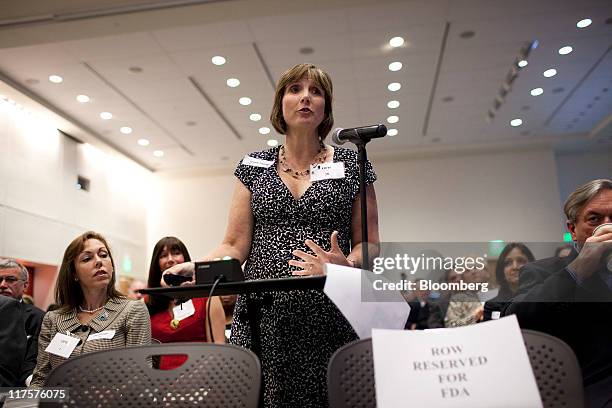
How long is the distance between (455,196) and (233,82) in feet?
17.3

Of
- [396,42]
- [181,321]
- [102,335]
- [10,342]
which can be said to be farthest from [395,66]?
[10,342]

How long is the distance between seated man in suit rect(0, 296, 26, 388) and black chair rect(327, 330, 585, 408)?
7.94 ft

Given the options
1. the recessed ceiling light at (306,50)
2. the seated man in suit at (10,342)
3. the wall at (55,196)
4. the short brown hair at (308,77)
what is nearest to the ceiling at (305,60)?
the recessed ceiling light at (306,50)

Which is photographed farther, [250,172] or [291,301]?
[250,172]

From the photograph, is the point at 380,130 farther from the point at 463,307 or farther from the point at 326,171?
the point at 463,307

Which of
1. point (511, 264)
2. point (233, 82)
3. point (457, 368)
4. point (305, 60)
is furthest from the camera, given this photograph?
point (233, 82)

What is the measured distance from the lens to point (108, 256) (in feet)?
9.64

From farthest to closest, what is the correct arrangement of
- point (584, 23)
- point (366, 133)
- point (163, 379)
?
point (584, 23) < point (366, 133) < point (163, 379)

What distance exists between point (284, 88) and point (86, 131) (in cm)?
824

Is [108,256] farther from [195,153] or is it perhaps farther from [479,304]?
[195,153]

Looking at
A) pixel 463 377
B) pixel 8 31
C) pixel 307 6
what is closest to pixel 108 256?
pixel 463 377

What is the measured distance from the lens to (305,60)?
7.21 m

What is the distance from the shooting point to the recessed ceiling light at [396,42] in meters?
6.64

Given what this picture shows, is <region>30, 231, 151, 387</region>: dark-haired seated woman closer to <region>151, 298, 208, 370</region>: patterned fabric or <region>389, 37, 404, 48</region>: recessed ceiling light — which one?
<region>151, 298, 208, 370</region>: patterned fabric
